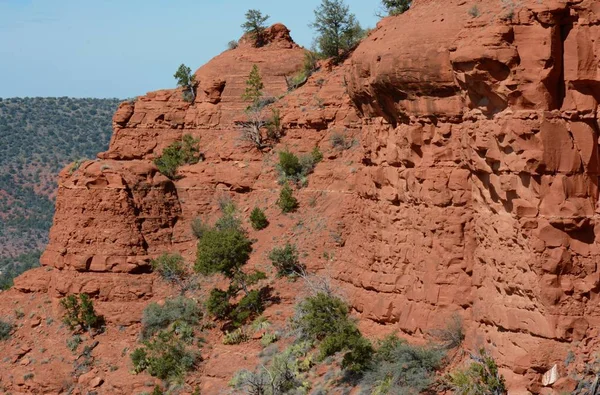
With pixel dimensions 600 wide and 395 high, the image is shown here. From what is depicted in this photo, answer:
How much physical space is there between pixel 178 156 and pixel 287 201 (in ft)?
28.4

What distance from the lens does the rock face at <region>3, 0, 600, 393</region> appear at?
23984mm

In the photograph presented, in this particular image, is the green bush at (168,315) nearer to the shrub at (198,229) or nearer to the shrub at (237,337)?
the shrub at (237,337)

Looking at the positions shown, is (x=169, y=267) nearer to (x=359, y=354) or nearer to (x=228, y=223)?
(x=228, y=223)

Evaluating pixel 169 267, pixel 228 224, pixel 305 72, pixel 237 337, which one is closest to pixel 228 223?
pixel 228 224

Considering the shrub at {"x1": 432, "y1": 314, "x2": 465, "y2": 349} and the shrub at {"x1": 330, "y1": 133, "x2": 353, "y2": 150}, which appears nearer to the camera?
the shrub at {"x1": 432, "y1": 314, "x2": 465, "y2": 349}

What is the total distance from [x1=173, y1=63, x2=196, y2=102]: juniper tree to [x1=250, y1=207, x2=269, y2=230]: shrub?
38.9ft

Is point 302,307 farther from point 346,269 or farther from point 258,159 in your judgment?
point 258,159

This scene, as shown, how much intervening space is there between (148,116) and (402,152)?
968 inches

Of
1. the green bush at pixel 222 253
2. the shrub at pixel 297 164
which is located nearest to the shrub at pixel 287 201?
the shrub at pixel 297 164

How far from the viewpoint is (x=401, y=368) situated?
27828mm

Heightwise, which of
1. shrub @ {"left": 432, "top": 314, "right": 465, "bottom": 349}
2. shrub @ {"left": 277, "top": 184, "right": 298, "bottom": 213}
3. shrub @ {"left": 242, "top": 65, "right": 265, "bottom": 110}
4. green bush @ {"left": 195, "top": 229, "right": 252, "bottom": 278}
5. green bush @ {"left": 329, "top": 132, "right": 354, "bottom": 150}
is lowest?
shrub @ {"left": 432, "top": 314, "right": 465, "bottom": 349}

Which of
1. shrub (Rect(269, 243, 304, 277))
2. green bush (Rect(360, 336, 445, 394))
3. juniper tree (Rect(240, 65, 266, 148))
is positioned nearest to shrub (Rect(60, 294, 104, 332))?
shrub (Rect(269, 243, 304, 277))

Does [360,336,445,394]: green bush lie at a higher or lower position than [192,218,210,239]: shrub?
lower

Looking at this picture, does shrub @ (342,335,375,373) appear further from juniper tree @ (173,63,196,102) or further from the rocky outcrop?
juniper tree @ (173,63,196,102)
